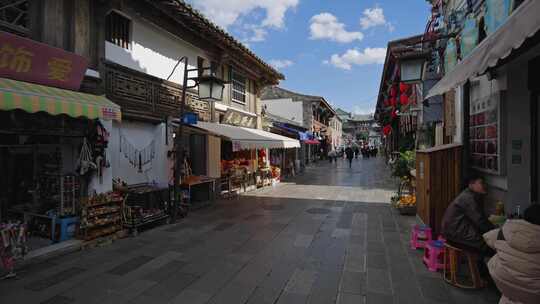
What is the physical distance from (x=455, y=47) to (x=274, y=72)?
32.7 ft

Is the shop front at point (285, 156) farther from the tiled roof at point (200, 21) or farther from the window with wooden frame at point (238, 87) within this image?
the tiled roof at point (200, 21)

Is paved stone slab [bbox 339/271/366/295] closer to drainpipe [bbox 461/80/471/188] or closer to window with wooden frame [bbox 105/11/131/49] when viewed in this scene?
drainpipe [bbox 461/80/471/188]

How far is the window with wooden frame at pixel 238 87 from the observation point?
44.0 ft

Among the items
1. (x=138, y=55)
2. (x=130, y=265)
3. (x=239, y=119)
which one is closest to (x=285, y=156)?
(x=239, y=119)

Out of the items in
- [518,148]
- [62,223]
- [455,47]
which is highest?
[455,47]

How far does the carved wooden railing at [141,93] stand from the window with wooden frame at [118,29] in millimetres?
720

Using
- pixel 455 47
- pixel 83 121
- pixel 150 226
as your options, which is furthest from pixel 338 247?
pixel 83 121

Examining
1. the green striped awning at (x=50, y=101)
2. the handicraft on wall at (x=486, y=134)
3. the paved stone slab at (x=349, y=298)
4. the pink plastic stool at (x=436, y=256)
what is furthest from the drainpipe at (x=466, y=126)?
the green striped awning at (x=50, y=101)

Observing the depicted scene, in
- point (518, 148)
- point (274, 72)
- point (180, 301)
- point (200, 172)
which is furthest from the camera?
point (274, 72)

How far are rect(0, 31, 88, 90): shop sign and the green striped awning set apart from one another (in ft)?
0.56

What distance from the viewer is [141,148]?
8.30 meters

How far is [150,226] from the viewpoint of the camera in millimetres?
7328

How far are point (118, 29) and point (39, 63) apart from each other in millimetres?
2769

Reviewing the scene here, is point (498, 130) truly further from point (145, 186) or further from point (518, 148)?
point (145, 186)
